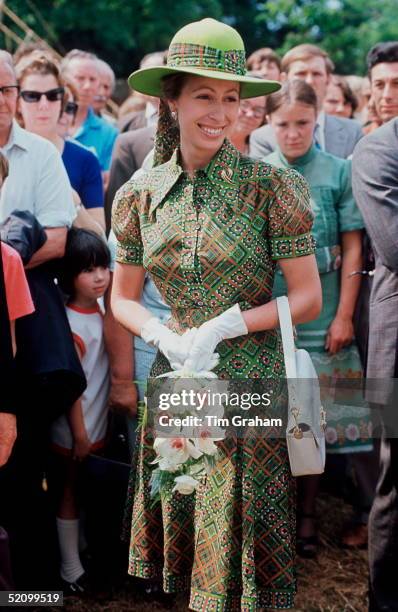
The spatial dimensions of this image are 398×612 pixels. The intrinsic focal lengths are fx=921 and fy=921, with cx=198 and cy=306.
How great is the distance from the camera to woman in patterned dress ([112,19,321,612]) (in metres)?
3.09

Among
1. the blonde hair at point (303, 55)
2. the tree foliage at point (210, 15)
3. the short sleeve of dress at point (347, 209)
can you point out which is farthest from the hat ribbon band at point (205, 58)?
the tree foliage at point (210, 15)

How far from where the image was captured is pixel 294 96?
14.6 feet

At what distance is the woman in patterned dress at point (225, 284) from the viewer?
3.09 metres

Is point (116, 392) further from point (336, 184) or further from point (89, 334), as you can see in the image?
point (336, 184)

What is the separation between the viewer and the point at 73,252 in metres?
4.10

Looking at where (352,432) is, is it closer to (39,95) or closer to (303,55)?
(39,95)

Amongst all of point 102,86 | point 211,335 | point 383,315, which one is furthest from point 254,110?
point 211,335

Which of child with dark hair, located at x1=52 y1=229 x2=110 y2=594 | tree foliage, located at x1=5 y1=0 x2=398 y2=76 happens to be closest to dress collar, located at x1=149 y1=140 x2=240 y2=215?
child with dark hair, located at x1=52 y1=229 x2=110 y2=594

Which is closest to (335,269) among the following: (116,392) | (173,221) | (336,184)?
(336,184)

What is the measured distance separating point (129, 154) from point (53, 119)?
0.52 meters

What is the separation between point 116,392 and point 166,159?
1.25m

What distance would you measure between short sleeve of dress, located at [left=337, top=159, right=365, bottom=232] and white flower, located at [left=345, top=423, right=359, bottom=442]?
3.21 feet

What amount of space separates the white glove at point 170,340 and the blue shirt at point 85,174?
5.30ft

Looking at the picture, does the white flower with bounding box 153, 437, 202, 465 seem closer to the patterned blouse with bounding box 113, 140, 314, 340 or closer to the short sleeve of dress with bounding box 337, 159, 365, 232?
the patterned blouse with bounding box 113, 140, 314, 340
